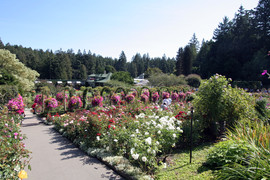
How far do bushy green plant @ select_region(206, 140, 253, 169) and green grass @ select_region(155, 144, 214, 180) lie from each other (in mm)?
235

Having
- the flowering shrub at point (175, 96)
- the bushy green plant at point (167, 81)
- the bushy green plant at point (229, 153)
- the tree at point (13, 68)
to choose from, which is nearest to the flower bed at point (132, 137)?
the bushy green plant at point (229, 153)

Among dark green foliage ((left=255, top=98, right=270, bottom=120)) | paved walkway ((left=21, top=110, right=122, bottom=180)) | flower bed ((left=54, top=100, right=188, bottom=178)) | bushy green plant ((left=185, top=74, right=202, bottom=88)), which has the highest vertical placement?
bushy green plant ((left=185, top=74, right=202, bottom=88))

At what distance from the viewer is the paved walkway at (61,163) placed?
137 inches

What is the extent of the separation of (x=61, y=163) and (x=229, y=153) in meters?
3.68

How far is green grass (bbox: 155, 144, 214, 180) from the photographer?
316 cm

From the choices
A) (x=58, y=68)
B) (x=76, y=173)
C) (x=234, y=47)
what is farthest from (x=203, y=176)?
(x=58, y=68)

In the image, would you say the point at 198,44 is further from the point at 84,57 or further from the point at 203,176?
the point at 203,176

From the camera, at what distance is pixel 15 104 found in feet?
21.4

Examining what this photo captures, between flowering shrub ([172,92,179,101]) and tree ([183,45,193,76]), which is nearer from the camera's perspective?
flowering shrub ([172,92,179,101])

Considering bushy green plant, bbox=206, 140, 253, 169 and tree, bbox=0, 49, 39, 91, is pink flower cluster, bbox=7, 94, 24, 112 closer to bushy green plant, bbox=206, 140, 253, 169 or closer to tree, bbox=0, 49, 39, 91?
bushy green plant, bbox=206, 140, 253, 169

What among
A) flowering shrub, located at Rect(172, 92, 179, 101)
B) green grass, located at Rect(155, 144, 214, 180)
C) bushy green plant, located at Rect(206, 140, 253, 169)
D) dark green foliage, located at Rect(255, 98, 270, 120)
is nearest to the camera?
bushy green plant, located at Rect(206, 140, 253, 169)

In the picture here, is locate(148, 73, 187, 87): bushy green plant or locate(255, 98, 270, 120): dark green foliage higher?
locate(148, 73, 187, 87): bushy green plant

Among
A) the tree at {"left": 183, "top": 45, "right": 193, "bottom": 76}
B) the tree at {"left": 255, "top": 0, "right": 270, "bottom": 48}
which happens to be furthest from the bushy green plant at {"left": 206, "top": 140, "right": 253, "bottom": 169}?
the tree at {"left": 183, "top": 45, "right": 193, "bottom": 76}

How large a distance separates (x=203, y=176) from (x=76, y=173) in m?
2.57
